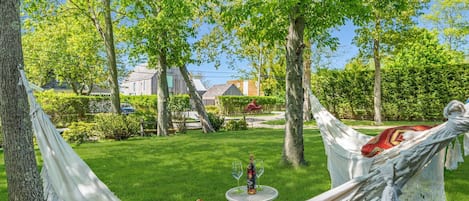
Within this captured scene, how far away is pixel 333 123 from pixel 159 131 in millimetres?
6507

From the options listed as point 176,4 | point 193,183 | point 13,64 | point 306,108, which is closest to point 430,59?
point 306,108

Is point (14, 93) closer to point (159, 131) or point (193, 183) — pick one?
point (193, 183)

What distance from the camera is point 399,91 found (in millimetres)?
12492

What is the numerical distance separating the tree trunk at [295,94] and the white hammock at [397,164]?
829 mm

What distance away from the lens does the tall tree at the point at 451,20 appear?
1741cm

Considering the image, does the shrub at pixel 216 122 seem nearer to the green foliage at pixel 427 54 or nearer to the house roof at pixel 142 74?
the green foliage at pixel 427 54

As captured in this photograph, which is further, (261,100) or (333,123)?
(261,100)

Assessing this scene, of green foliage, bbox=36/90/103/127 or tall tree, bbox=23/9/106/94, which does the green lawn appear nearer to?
green foliage, bbox=36/90/103/127

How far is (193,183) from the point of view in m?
4.09

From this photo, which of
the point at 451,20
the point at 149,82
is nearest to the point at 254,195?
the point at 451,20

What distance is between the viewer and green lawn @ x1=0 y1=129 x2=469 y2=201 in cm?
367

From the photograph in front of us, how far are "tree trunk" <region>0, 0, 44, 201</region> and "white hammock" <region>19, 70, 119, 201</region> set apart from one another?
0.26 feet

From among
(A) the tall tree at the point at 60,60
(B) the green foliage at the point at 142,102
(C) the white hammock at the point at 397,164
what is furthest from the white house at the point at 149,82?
(C) the white hammock at the point at 397,164

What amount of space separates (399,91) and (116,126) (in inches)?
402
